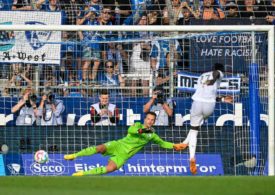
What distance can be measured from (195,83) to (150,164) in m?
1.26

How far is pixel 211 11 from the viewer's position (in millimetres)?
13477

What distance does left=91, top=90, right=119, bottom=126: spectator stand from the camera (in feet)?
36.5

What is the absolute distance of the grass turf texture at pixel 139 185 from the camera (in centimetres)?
608

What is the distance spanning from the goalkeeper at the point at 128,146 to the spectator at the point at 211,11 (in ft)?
9.02

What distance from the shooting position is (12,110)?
10.9 metres

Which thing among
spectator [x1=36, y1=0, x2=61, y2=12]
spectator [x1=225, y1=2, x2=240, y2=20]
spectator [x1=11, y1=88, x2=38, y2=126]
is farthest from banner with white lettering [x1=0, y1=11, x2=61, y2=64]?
spectator [x1=225, y1=2, x2=240, y2=20]

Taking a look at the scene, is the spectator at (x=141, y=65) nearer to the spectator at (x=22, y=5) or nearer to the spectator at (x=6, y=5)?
the spectator at (x=22, y=5)

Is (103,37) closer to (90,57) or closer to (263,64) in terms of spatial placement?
(90,57)

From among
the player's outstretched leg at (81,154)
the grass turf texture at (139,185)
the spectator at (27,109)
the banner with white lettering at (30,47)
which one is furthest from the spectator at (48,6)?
the grass turf texture at (139,185)

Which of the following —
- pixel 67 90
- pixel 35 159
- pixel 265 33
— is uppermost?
pixel 265 33

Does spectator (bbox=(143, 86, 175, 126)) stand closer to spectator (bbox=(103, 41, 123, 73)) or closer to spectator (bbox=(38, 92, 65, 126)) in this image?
spectator (bbox=(103, 41, 123, 73))

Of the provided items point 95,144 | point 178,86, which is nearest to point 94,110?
point 95,144

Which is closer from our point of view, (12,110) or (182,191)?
(182,191)

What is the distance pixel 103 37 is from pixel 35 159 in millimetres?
1959
